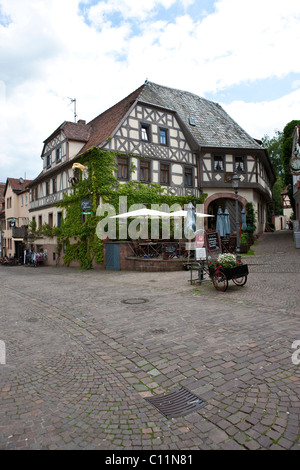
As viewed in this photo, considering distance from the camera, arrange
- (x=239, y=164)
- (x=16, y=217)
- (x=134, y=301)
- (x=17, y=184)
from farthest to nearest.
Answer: (x=17, y=184) < (x=16, y=217) < (x=239, y=164) < (x=134, y=301)

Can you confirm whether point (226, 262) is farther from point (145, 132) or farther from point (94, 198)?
point (145, 132)

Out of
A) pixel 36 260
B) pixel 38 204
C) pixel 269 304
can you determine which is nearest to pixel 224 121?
pixel 38 204

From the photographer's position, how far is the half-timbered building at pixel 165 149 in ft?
70.2

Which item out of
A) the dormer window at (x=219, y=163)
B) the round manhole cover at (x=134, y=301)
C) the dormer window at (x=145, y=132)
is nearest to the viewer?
the round manhole cover at (x=134, y=301)

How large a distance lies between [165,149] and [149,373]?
20.7 m

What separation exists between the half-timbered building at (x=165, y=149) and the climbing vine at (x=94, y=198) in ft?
2.09

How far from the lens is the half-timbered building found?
21406mm

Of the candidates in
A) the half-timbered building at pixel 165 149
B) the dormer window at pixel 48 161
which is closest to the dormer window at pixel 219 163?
the half-timbered building at pixel 165 149

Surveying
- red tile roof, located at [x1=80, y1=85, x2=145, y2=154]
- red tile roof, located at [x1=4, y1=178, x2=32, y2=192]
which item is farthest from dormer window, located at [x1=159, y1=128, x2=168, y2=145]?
red tile roof, located at [x1=4, y1=178, x2=32, y2=192]

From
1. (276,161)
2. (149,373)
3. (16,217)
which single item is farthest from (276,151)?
(149,373)

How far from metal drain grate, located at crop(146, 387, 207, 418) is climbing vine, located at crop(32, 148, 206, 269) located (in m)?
16.0

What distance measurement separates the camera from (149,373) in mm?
4113

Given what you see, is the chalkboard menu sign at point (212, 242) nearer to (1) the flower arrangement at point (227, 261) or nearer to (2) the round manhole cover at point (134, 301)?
(1) the flower arrangement at point (227, 261)
